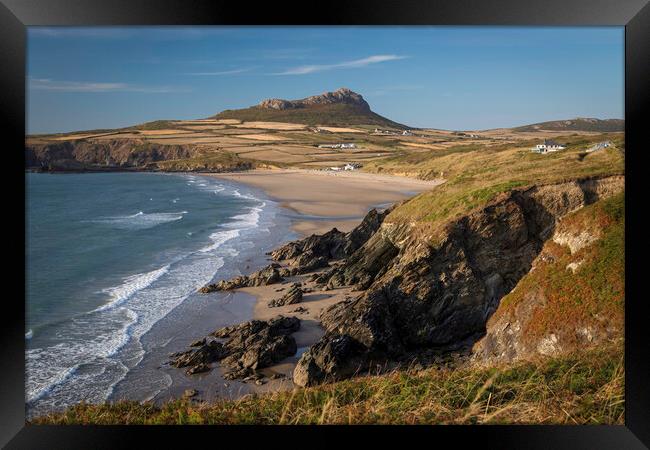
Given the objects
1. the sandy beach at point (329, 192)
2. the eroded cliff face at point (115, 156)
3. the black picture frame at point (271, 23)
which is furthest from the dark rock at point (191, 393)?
the eroded cliff face at point (115, 156)

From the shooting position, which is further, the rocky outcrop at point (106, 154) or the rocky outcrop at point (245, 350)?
the rocky outcrop at point (106, 154)

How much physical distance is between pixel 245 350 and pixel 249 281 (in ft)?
17.3

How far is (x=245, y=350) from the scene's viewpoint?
407 inches

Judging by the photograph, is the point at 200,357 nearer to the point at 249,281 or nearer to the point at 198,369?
the point at 198,369

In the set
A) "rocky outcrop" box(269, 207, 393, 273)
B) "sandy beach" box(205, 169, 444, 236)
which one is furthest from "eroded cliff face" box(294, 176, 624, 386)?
"sandy beach" box(205, 169, 444, 236)

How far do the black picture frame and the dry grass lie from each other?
0.56 feet

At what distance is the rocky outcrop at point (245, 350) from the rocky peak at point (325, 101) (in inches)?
1956

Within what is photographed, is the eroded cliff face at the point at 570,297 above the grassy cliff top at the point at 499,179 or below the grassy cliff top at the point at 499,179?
below

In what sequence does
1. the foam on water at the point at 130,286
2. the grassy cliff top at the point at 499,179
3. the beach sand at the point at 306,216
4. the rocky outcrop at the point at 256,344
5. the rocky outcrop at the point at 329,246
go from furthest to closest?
the rocky outcrop at the point at 329,246 < the foam on water at the point at 130,286 < the grassy cliff top at the point at 499,179 < the rocky outcrop at the point at 256,344 < the beach sand at the point at 306,216

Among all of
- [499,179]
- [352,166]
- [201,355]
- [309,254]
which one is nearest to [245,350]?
[201,355]

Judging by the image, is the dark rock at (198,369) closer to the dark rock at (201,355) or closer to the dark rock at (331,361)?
the dark rock at (201,355)

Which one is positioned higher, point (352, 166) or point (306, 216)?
point (352, 166)

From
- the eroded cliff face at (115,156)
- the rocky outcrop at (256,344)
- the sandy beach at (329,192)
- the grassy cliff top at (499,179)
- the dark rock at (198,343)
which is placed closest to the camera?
the rocky outcrop at (256,344)

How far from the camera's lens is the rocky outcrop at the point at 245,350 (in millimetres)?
9781
